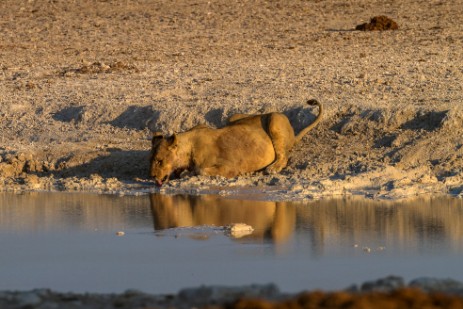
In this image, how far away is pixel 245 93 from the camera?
15.4 metres

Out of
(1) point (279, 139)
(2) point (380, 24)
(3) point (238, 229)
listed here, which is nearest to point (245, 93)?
(1) point (279, 139)

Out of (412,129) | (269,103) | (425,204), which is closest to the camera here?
(425,204)

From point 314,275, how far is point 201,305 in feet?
5.66

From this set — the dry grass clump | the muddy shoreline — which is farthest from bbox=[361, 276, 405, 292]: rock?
the dry grass clump

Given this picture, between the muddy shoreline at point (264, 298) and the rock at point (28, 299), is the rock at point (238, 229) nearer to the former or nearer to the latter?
the muddy shoreline at point (264, 298)

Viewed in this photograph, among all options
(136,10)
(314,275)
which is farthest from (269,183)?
(136,10)

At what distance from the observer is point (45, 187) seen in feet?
41.8

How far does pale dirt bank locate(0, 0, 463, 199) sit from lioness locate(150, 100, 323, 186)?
0.64 ft

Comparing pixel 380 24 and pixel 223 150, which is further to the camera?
pixel 380 24

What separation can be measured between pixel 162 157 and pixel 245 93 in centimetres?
312

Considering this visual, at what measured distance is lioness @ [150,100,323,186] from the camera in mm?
12609

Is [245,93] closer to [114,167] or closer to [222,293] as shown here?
[114,167]

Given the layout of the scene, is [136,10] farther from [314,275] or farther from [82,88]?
[314,275]

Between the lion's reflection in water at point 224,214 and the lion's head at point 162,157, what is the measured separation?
0.53 m
